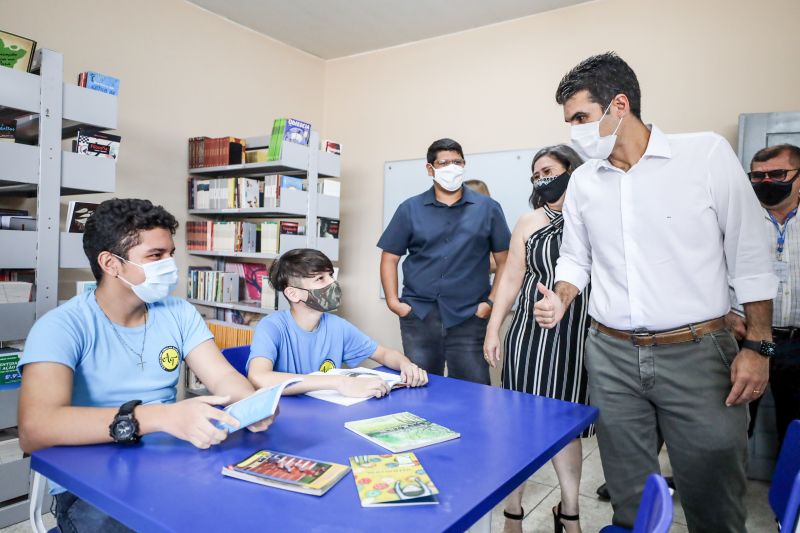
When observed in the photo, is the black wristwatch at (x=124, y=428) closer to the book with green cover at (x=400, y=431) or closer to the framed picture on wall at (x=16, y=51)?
the book with green cover at (x=400, y=431)

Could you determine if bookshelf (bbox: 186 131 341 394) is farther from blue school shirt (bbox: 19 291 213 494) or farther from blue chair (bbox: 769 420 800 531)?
blue chair (bbox: 769 420 800 531)

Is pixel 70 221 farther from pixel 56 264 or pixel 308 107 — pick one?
pixel 308 107

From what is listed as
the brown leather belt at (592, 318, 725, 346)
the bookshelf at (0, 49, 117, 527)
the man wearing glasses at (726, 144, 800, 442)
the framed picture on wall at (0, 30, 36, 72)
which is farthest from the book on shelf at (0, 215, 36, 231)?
the man wearing glasses at (726, 144, 800, 442)

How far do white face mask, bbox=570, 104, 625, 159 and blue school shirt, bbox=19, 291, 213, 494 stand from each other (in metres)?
1.25

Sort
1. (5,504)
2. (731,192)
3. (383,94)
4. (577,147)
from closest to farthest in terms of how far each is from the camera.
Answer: (731,192)
(577,147)
(5,504)
(383,94)

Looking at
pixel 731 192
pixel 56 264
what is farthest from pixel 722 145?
pixel 56 264

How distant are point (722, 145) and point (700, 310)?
44 centimetres

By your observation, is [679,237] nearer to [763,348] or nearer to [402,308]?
[763,348]

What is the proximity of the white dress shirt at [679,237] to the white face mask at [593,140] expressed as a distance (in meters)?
0.05

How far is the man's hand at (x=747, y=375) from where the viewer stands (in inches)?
51.0

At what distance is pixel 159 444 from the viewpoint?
1118 millimetres

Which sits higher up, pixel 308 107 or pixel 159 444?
pixel 308 107

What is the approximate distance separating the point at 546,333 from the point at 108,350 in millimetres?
1430

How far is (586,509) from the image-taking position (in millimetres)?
2502
